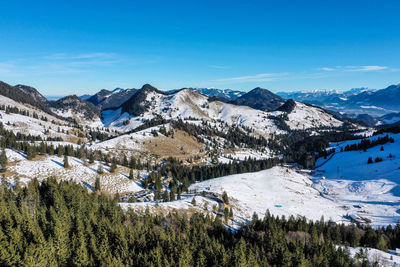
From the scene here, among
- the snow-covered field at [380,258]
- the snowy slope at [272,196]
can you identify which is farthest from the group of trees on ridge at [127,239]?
the snowy slope at [272,196]

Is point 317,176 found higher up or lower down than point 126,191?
lower down

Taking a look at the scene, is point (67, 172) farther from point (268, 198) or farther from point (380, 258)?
point (380, 258)

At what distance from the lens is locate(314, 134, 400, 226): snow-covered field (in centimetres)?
12795

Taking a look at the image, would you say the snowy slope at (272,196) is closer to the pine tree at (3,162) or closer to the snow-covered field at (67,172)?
the snow-covered field at (67,172)

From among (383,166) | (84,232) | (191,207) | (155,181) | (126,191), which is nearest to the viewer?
(84,232)

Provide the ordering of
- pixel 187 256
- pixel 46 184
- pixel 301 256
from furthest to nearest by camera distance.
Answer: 1. pixel 46 184
2. pixel 301 256
3. pixel 187 256

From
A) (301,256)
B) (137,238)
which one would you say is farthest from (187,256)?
(301,256)

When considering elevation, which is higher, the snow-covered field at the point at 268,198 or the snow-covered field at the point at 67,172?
the snow-covered field at the point at 67,172

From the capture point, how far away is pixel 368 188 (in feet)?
517

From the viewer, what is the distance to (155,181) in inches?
4815

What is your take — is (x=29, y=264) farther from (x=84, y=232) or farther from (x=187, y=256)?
(x=187, y=256)

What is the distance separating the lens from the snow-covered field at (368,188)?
12795 cm

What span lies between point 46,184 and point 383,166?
234716mm

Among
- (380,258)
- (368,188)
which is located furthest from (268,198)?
(368,188)
